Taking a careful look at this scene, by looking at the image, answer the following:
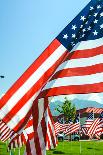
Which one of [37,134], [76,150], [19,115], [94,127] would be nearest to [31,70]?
[19,115]

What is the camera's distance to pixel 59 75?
7875mm

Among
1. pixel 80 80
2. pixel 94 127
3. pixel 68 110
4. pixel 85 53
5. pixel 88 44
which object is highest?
pixel 68 110

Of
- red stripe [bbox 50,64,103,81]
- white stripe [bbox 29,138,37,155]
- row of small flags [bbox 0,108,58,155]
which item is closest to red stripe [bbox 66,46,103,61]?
red stripe [bbox 50,64,103,81]

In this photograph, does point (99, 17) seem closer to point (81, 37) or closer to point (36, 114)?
point (81, 37)

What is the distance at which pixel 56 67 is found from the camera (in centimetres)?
865

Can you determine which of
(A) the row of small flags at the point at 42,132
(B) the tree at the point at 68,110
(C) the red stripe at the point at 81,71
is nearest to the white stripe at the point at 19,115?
(A) the row of small flags at the point at 42,132

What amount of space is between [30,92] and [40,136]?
1029mm

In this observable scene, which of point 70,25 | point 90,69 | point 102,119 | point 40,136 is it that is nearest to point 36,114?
point 40,136

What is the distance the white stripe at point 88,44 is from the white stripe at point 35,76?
48 centimetres

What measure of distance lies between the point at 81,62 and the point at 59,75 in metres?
0.66

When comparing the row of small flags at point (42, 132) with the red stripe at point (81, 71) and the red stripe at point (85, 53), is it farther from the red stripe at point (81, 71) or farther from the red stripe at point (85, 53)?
the red stripe at point (85, 53)

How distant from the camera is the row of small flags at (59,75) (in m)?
7.82

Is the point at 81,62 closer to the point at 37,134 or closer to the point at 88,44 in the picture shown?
the point at 88,44

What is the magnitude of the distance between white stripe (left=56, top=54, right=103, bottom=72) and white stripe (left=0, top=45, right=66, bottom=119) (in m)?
0.55
